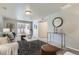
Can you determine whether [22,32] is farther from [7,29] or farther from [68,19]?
[68,19]

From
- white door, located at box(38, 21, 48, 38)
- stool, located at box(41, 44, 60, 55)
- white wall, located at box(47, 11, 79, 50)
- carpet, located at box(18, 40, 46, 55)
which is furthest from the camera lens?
white wall, located at box(47, 11, 79, 50)

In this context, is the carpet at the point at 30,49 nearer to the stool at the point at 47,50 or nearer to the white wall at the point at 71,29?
the stool at the point at 47,50

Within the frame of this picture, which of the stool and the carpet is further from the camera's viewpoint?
the carpet

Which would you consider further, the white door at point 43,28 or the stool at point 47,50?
the white door at point 43,28

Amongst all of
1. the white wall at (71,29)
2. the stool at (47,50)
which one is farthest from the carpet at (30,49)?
the white wall at (71,29)

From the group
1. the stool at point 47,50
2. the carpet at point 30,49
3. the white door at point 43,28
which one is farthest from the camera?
the white door at point 43,28

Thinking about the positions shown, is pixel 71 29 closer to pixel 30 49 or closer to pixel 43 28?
pixel 43 28

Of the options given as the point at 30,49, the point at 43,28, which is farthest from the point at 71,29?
the point at 30,49

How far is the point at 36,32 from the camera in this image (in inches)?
84.3

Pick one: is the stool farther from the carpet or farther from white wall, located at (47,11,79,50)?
white wall, located at (47,11,79,50)

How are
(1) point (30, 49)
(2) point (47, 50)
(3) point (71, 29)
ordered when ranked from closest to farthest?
(2) point (47, 50), (1) point (30, 49), (3) point (71, 29)

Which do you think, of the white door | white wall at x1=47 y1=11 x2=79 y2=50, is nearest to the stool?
the white door

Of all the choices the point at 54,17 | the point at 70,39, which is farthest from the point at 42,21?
the point at 70,39

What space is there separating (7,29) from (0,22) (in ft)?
0.71
